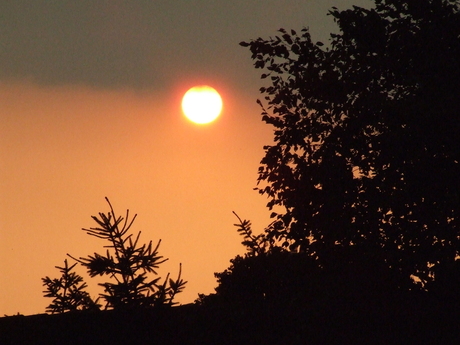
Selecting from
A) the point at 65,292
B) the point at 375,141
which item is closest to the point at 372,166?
the point at 375,141

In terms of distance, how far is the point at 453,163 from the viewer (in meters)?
19.7

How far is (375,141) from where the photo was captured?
818 inches

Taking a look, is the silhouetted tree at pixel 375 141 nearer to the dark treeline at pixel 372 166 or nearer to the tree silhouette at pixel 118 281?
the dark treeline at pixel 372 166

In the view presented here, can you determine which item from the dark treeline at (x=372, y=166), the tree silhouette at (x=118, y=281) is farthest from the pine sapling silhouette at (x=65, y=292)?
the dark treeline at (x=372, y=166)

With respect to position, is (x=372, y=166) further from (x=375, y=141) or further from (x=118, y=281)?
(x=118, y=281)

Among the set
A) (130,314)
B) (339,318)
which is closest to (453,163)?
(339,318)

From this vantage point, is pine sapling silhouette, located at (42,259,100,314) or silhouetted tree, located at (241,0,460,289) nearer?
pine sapling silhouette, located at (42,259,100,314)

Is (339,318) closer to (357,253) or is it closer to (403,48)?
(357,253)

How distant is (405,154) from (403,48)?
138 inches

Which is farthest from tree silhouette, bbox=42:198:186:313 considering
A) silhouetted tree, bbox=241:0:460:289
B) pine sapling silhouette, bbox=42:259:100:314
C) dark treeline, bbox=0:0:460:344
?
silhouetted tree, bbox=241:0:460:289

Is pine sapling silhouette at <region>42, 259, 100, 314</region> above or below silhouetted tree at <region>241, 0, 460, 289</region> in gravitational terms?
below

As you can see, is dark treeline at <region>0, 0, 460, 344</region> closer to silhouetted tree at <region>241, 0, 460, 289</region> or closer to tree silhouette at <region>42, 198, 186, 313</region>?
silhouetted tree at <region>241, 0, 460, 289</region>

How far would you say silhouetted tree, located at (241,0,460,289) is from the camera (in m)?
19.5

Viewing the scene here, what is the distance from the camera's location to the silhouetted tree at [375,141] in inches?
766
